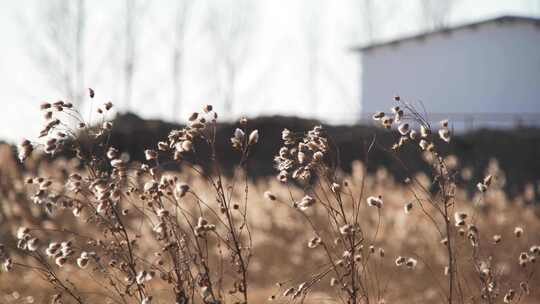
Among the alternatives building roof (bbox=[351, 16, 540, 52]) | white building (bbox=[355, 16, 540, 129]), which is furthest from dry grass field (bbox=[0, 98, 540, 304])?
building roof (bbox=[351, 16, 540, 52])

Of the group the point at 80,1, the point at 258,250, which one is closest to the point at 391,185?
the point at 258,250

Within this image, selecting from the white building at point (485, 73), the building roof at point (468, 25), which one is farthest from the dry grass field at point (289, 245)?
the building roof at point (468, 25)

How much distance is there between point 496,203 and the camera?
9.06m

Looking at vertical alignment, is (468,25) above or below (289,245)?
above

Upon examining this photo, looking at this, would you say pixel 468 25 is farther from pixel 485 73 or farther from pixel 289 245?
pixel 289 245

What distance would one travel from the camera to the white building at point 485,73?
23531mm

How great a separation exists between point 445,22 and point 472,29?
8.51m

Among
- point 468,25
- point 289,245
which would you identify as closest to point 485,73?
point 468,25

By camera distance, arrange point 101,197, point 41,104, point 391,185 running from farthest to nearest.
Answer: point 391,185 < point 41,104 < point 101,197

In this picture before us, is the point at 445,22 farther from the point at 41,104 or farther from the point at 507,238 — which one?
the point at 41,104

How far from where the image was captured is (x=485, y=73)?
77.6ft

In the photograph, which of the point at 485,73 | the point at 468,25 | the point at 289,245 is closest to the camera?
the point at 289,245

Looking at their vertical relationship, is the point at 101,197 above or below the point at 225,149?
above

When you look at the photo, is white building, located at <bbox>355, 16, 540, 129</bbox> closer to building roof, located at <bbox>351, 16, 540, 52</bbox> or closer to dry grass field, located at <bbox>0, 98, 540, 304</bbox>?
building roof, located at <bbox>351, 16, 540, 52</bbox>
